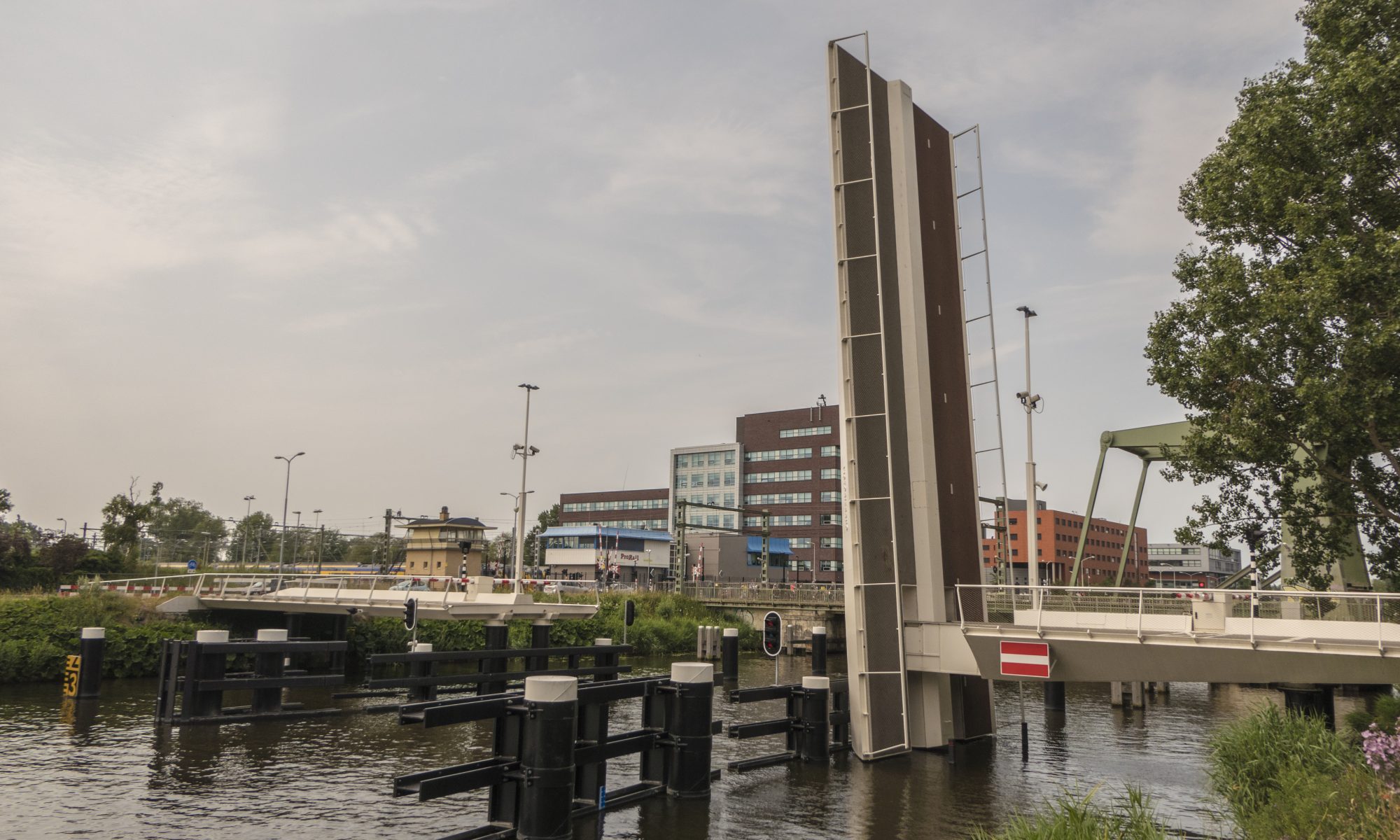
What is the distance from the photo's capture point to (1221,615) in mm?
20297

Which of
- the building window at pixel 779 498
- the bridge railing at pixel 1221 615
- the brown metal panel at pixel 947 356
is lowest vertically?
the bridge railing at pixel 1221 615

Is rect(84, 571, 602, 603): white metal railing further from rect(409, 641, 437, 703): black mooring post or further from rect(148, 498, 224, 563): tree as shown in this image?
rect(148, 498, 224, 563): tree

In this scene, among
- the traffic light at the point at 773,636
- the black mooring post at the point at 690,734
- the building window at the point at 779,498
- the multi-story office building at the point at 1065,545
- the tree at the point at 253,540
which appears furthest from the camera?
the tree at the point at 253,540

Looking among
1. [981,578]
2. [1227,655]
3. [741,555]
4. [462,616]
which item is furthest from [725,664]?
[741,555]

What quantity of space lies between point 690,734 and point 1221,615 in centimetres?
1171

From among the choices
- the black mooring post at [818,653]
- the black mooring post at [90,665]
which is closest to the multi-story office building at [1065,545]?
the black mooring post at [818,653]

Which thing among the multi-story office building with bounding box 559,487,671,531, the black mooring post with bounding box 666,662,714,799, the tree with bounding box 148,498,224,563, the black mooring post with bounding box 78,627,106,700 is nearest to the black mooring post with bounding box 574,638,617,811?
the black mooring post with bounding box 666,662,714,799

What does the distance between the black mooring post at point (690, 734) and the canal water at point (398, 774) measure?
1.28ft

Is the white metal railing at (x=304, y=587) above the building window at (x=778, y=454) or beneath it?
beneath

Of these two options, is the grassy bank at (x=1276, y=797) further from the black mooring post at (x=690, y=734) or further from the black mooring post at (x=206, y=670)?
the black mooring post at (x=206, y=670)

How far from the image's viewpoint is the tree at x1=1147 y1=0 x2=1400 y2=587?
20703mm

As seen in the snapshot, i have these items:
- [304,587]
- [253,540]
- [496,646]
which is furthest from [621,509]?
[496,646]

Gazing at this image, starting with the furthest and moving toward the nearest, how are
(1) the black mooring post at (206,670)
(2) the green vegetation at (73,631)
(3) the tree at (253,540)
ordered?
(3) the tree at (253,540) < (2) the green vegetation at (73,631) < (1) the black mooring post at (206,670)

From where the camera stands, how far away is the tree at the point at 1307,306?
67.9 feet
